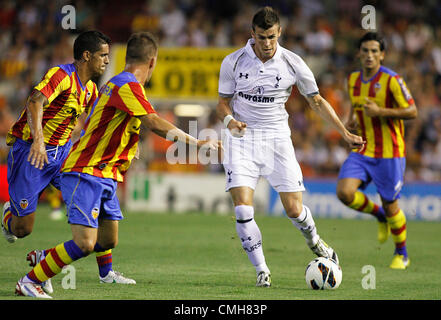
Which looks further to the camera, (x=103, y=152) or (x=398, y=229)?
(x=398, y=229)

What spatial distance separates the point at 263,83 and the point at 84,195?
231 cm

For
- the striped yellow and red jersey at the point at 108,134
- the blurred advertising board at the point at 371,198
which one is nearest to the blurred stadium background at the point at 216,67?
the blurred advertising board at the point at 371,198

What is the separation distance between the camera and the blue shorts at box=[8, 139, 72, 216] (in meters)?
8.04

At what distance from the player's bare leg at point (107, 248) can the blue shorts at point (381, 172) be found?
3.74 meters

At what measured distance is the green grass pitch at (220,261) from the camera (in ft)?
23.0

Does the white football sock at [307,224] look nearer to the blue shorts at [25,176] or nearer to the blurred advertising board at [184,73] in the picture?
the blue shorts at [25,176]

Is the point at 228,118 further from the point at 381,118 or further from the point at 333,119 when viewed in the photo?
the point at 381,118

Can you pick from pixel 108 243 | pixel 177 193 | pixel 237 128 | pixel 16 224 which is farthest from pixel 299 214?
pixel 177 193

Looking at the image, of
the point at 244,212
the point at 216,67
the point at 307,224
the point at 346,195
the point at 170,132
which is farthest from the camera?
the point at 216,67

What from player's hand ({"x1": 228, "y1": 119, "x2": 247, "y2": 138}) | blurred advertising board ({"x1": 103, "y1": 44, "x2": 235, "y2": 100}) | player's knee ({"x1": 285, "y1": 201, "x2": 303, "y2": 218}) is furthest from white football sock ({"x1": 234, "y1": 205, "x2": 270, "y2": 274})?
blurred advertising board ({"x1": 103, "y1": 44, "x2": 235, "y2": 100})

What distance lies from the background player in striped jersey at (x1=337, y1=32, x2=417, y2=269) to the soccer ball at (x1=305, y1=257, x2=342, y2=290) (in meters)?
2.65

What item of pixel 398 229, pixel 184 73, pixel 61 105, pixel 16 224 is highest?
pixel 184 73

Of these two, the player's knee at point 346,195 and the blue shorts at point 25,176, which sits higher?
the blue shorts at point 25,176

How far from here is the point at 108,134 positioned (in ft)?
21.7
